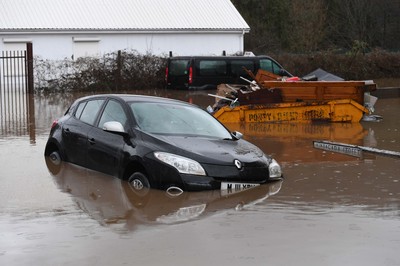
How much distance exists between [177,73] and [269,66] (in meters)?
4.11

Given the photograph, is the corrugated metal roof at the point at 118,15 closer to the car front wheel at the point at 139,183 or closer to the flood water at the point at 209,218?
the flood water at the point at 209,218

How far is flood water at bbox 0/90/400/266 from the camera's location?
713 centimetres

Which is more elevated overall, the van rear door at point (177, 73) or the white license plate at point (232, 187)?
the van rear door at point (177, 73)

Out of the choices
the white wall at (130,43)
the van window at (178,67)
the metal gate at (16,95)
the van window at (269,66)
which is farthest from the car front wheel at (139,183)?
the white wall at (130,43)

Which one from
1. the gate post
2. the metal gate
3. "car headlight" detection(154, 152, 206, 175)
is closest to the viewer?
"car headlight" detection(154, 152, 206, 175)

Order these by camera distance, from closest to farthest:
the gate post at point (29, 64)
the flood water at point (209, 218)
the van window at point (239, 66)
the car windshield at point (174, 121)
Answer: the flood water at point (209, 218), the car windshield at point (174, 121), the gate post at point (29, 64), the van window at point (239, 66)

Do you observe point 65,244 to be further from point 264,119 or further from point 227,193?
point 264,119

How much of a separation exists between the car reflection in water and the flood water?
13 millimetres

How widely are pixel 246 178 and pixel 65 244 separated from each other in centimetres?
336

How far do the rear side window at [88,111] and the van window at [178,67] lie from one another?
20.1 meters

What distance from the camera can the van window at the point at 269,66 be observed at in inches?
1243

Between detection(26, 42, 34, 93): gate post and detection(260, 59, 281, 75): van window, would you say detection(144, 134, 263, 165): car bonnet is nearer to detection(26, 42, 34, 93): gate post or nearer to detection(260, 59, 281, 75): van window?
detection(260, 59, 281, 75): van window

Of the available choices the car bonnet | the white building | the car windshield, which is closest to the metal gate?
the white building

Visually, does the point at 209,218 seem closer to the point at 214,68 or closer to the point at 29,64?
the point at 214,68
